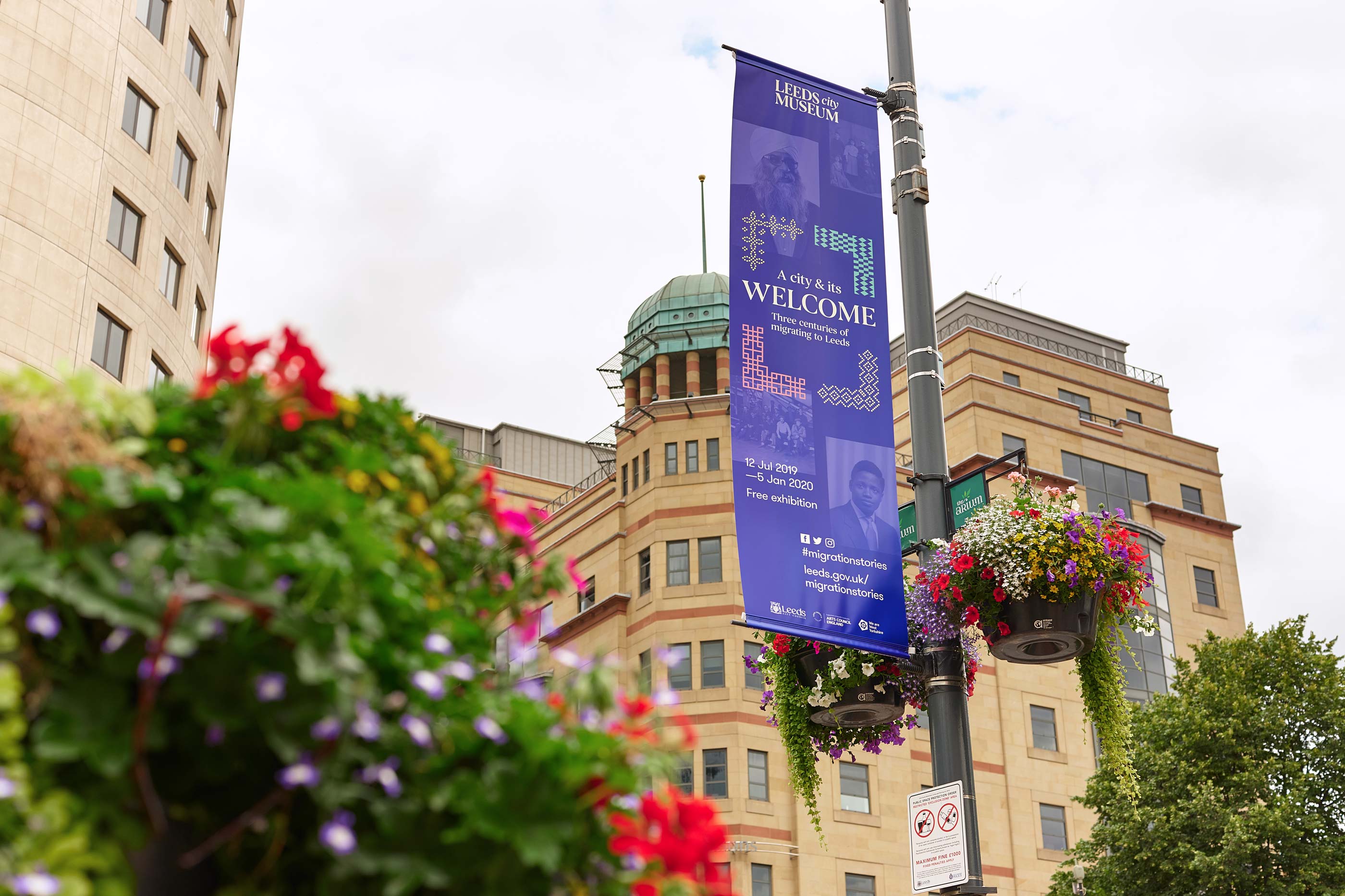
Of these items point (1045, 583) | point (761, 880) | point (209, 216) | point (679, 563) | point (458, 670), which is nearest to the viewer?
point (458, 670)

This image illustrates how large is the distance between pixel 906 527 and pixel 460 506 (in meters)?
8.87

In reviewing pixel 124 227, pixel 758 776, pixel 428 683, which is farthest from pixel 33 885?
pixel 758 776

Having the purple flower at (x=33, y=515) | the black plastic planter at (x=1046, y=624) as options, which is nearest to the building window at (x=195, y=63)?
the black plastic planter at (x=1046, y=624)

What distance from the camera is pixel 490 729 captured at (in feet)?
9.07

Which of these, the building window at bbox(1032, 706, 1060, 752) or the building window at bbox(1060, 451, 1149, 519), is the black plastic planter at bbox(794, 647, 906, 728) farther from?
the building window at bbox(1060, 451, 1149, 519)

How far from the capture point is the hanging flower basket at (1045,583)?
10.5m

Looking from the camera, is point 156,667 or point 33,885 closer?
point 33,885

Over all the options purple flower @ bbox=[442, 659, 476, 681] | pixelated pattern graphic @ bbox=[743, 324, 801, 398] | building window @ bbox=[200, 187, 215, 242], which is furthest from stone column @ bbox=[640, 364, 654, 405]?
purple flower @ bbox=[442, 659, 476, 681]

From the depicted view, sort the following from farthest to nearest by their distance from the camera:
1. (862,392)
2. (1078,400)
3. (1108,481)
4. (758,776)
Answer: (1078,400) < (1108,481) < (758,776) < (862,392)

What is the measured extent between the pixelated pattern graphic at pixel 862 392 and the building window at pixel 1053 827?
46.3m

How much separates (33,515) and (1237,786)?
3204 cm

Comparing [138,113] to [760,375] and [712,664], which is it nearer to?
[712,664]

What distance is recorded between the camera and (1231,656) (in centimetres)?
3341

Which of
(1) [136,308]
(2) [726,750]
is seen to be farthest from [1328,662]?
(1) [136,308]
